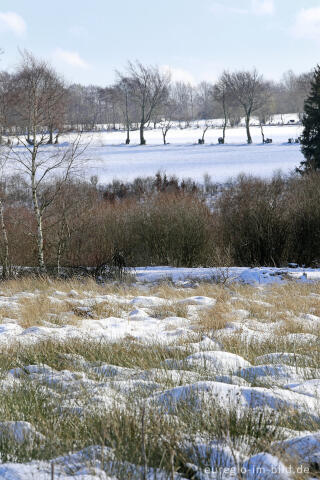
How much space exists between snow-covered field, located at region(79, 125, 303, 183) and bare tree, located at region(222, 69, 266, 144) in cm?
502

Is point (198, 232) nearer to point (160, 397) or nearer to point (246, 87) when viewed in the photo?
point (160, 397)

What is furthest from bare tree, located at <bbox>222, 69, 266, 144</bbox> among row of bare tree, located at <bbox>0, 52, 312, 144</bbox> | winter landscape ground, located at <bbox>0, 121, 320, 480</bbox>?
winter landscape ground, located at <bbox>0, 121, 320, 480</bbox>

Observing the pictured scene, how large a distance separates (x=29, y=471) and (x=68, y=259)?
1624 centimetres

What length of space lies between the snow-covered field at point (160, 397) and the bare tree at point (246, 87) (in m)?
62.8

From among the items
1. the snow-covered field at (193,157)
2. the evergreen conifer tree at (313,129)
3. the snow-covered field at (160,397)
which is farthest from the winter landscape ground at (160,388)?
the snow-covered field at (193,157)

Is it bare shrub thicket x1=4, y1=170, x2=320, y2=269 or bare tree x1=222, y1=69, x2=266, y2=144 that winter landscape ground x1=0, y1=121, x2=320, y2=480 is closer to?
bare shrub thicket x1=4, y1=170, x2=320, y2=269

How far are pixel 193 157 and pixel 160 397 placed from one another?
48.4 meters

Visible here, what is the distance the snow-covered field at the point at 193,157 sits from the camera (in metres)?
39.9

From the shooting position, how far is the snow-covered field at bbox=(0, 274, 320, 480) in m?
2.34

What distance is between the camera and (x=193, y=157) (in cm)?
5047

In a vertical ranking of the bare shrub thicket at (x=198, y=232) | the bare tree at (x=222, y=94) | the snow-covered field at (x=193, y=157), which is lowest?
the bare shrub thicket at (x=198, y=232)

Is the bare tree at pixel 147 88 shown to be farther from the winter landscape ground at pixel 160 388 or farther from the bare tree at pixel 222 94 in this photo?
the winter landscape ground at pixel 160 388

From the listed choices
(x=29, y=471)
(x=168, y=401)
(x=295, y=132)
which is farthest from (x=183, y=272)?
(x=295, y=132)

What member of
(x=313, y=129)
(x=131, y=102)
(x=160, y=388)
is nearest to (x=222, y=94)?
(x=131, y=102)
